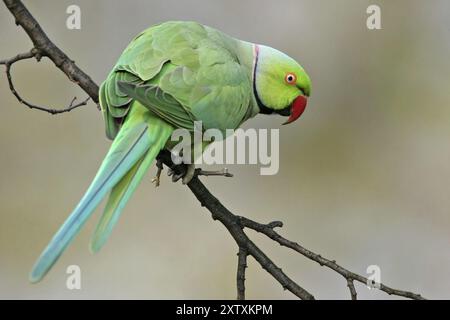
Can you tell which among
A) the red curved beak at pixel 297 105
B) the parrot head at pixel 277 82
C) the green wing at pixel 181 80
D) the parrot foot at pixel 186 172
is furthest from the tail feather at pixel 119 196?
the red curved beak at pixel 297 105

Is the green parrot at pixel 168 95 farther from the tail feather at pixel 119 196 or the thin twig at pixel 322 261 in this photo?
the thin twig at pixel 322 261

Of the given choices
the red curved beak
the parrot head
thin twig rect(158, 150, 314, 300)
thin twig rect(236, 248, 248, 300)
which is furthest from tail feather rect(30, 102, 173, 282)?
the red curved beak

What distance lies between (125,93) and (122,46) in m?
2.37

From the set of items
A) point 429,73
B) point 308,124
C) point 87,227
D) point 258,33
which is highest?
point 258,33

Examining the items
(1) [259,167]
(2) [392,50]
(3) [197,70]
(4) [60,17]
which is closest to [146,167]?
(3) [197,70]

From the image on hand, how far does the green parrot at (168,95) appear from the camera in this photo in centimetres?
164

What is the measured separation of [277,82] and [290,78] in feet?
0.16

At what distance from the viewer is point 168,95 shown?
1864mm

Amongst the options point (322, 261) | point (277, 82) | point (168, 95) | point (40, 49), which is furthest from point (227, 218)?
point (40, 49)

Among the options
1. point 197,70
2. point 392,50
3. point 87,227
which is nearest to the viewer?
point 197,70

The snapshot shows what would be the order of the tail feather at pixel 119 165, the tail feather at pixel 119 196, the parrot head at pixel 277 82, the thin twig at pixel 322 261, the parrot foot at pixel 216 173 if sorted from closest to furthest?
1. the tail feather at pixel 119 165
2. the tail feather at pixel 119 196
3. the thin twig at pixel 322 261
4. the parrot foot at pixel 216 173
5. the parrot head at pixel 277 82

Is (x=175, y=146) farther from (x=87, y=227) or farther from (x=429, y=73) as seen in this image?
(x=429, y=73)

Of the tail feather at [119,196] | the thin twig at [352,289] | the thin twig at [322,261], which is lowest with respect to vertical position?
the thin twig at [352,289]

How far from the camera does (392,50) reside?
165 inches
